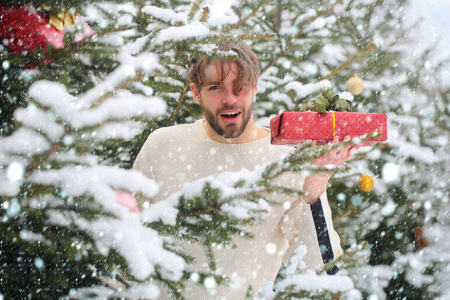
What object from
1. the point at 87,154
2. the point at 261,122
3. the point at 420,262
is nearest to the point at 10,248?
the point at 87,154

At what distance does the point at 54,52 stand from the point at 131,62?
0.88ft

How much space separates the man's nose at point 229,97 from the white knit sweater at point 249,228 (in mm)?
282

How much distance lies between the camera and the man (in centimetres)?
200

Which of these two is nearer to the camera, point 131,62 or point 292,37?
point 131,62

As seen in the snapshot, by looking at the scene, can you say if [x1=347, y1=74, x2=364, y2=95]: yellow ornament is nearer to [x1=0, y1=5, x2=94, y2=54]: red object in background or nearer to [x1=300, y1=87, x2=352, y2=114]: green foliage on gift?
[x1=300, y1=87, x2=352, y2=114]: green foliage on gift

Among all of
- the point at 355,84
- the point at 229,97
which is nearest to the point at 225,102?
the point at 229,97

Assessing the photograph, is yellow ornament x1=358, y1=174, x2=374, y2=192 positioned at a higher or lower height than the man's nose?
lower

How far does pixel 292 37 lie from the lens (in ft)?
8.94

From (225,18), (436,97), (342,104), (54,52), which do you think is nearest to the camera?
(54,52)

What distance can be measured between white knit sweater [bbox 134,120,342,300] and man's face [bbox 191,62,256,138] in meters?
0.15

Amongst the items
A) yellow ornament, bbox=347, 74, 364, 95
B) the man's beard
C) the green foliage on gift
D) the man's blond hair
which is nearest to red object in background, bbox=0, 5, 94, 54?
the man's blond hair

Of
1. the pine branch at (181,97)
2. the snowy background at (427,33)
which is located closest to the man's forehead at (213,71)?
the pine branch at (181,97)

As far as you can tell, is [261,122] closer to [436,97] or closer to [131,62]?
[131,62]

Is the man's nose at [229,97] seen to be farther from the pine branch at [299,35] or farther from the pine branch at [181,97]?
the pine branch at [299,35]
